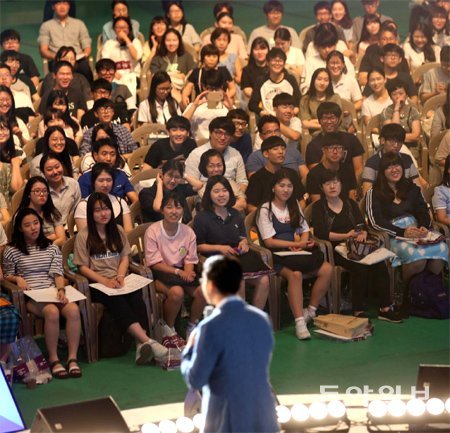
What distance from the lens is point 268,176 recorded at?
29.3 ft

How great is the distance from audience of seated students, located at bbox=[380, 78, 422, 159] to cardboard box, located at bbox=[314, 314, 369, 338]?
7.70 ft

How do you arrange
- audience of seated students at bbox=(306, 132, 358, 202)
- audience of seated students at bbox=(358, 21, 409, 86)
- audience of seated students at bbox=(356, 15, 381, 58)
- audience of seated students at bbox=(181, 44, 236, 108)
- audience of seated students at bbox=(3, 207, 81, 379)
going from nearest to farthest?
audience of seated students at bbox=(3, 207, 81, 379) → audience of seated students at bbox=(306, 132, 358, 202) → audience of seated students at bbox=(181, 44, 236, 108) → audience of seated students at bbox=(358, 21, 409, 86) → audience of seated students at bbox=(356, 15, 381, 58)

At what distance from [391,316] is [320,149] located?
1580 mm

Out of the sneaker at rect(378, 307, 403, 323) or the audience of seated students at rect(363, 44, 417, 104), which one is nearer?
the sneaker at rect(378, 307, 403, 323)

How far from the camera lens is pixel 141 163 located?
9477 mm

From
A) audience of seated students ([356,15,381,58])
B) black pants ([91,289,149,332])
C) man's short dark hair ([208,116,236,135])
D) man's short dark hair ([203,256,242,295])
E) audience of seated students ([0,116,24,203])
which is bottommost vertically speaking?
black pants ([91,289,149,332])

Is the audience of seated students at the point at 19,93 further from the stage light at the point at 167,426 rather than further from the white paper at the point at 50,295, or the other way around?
the stage light at the point at 167,426

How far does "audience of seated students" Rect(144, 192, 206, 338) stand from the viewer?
816 cm

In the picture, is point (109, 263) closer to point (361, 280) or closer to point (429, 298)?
point (361, 280)

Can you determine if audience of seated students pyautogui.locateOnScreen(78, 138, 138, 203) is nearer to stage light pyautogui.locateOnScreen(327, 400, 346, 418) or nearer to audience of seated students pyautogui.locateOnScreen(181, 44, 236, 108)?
audience of seated students pyautogui.locateOnScreen(181, 44, 236, 108)

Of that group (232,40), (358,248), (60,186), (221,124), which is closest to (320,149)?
(221,124)

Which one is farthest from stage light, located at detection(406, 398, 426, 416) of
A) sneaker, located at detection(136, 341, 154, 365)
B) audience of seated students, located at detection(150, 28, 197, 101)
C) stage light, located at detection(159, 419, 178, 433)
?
audience of seated students, located at detection(150, 28, 197, 101)

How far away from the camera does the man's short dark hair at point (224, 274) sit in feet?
16.2

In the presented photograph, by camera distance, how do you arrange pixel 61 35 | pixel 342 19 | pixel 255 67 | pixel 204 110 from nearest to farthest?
pixel 204 110, pixel 255 67, pixel 61 35, pixel 342 19
